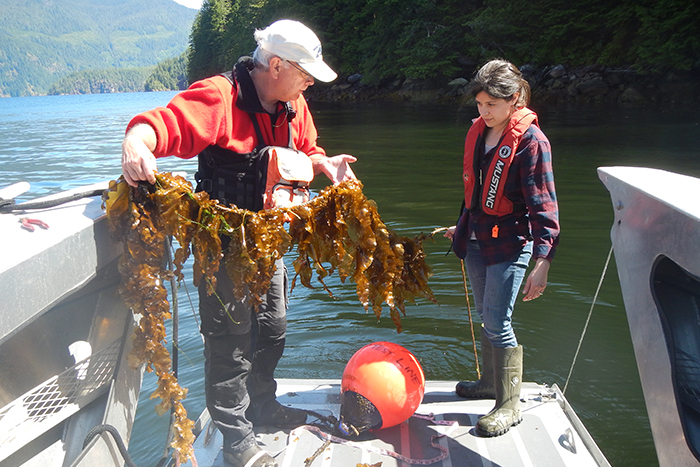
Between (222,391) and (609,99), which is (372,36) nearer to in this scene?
(609,99)

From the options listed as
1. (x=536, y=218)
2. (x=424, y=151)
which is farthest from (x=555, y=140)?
(x=536, y=218)

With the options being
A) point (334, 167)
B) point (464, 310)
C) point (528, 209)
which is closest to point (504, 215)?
point (528, 209)

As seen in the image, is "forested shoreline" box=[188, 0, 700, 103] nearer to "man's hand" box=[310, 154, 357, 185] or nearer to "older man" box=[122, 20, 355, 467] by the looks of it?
"man's hand" box=[310, 154, 357, 185]

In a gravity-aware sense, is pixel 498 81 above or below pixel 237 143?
above

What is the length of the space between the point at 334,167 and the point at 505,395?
150cm

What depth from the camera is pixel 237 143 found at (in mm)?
2510

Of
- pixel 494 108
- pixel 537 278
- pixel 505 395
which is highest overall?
pixel 494 108

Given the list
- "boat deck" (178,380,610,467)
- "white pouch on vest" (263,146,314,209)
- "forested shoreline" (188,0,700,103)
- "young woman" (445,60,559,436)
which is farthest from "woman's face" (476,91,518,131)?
"forested shoreline" (188,0,700,103)

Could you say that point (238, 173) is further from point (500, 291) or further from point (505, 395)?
point (505, 395)

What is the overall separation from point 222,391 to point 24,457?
88cm

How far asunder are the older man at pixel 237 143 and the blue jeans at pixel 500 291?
2.92ft

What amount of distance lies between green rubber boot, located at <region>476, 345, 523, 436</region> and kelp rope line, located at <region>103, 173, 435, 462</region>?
0.93 m

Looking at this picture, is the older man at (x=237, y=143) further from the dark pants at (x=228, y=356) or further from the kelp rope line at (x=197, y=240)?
the kelp rope line at (x=197, y=240)

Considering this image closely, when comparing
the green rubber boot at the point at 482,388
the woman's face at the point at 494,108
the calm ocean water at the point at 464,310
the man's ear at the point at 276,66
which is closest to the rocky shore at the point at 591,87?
the calm ocean water at the point at 464,310
